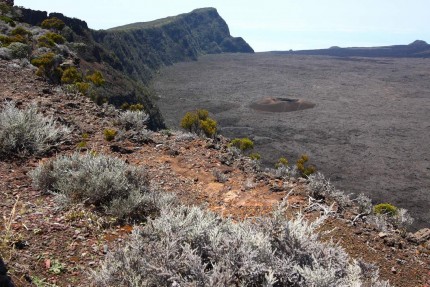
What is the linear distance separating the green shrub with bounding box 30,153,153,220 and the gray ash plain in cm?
1923

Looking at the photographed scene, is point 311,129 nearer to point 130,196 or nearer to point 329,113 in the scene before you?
point 329,113

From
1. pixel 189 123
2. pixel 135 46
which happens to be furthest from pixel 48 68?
pixel 135 46

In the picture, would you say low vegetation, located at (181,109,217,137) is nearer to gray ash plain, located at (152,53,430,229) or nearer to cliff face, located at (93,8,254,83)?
gray ash plain, located at (152,53,430,229)

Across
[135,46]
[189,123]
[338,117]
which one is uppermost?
[135,46]

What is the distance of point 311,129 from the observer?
4328 centimetres

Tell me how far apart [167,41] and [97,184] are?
116m

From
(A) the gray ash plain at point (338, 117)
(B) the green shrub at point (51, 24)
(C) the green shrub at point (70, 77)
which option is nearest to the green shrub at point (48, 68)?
(C) the green shrub at point (70, 77)

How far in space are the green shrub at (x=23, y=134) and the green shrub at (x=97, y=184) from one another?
1092 millimetres

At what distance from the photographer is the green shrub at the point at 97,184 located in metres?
4.66

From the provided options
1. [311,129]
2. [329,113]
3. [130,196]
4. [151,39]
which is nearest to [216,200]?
[130,196]

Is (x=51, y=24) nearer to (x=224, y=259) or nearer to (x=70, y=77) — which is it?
(x=70, y=77)

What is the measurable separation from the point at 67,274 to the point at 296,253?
81.5 inches

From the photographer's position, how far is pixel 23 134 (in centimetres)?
641

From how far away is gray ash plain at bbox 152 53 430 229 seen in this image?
28641mm
